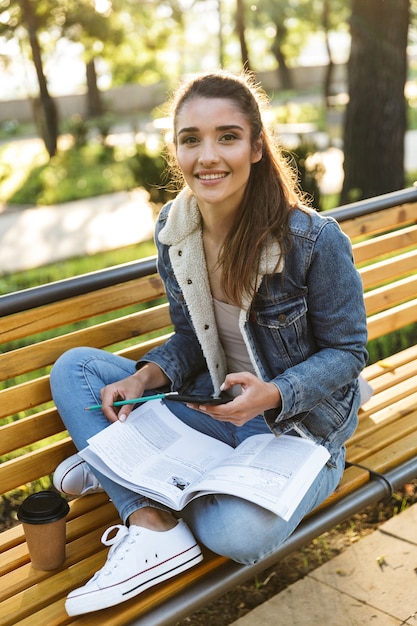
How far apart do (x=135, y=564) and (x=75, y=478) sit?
528mm

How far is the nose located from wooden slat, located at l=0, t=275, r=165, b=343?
0.63 meters

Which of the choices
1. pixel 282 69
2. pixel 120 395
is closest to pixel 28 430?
pixel 120 395

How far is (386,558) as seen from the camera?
118 inches

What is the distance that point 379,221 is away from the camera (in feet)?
11.8

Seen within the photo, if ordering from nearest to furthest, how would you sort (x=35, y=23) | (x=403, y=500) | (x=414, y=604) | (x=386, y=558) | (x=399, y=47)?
(x=414, y=604) < (x=386, y=558) < (x=403, y=500) < (x=399, y=47) < (x=35, y=23)

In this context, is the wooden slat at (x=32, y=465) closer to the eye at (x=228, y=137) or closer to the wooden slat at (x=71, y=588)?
the wooden slat at (x=71, y=588)

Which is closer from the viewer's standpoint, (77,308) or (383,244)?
(77,308)

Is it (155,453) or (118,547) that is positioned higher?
(155,453)

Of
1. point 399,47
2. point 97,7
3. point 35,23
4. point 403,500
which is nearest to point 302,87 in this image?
point 97,7

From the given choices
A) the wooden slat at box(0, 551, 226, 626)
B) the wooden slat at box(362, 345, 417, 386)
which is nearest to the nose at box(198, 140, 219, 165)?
the wooden slat at box(0, 551, 226, 626)

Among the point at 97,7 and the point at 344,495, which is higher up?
the point at 97,7

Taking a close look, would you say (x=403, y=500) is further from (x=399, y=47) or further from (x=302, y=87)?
(x=302, y=87)

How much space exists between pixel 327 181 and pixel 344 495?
9358 mm

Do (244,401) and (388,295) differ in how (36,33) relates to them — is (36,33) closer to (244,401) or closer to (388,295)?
(388,295)
